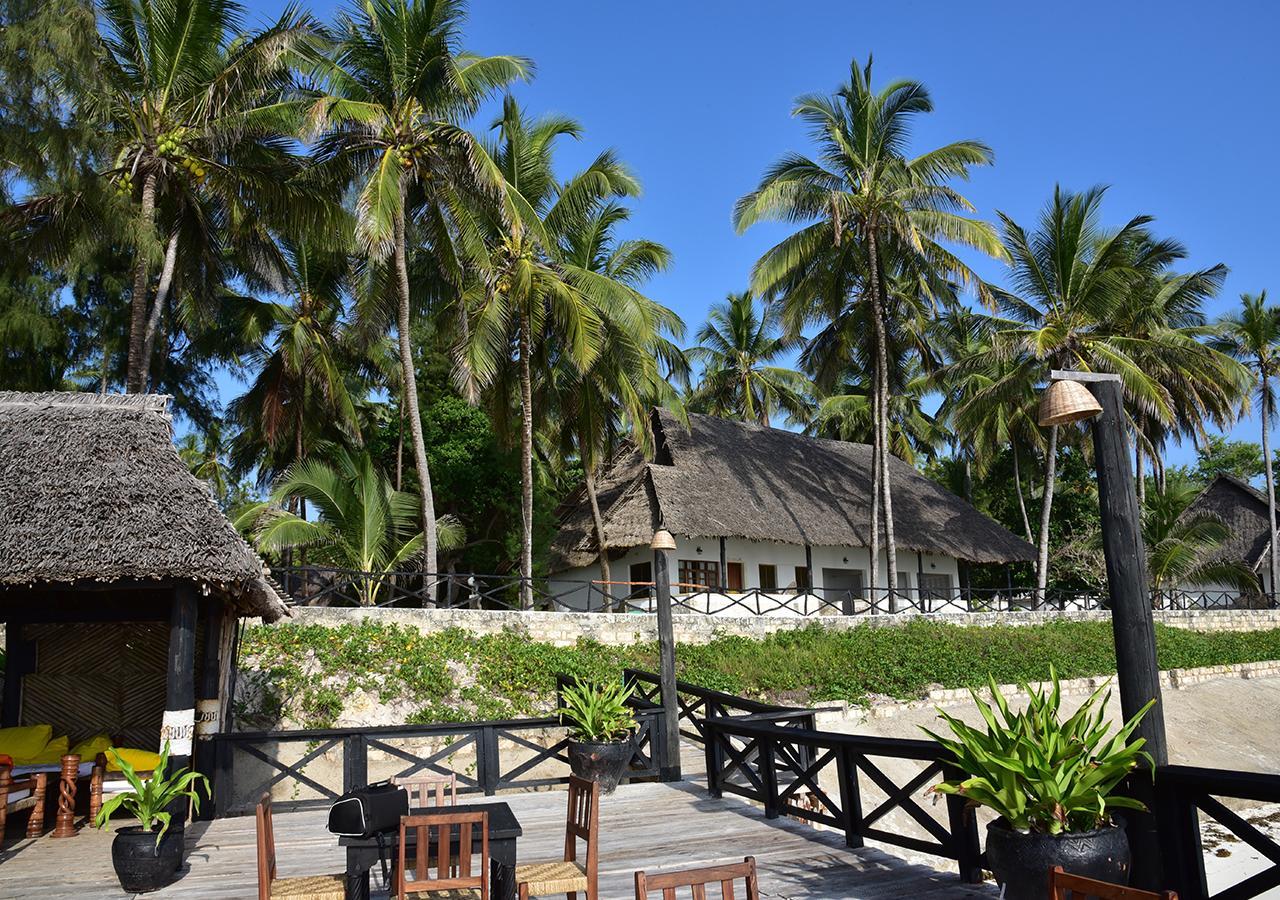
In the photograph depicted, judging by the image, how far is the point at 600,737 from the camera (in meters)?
9.14

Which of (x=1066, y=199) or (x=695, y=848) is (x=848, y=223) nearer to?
(x=1066, y=199)

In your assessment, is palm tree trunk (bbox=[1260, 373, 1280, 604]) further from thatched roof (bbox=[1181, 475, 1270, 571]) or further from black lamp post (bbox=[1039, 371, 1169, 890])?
black lamp post (bbox=[1039, 371, 1169, 890])

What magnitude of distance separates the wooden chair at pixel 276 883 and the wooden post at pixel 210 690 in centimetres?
438

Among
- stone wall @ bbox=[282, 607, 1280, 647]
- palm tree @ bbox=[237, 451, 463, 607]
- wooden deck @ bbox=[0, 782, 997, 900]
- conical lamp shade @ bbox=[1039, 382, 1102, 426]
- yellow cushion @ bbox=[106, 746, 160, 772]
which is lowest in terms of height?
wooden deck @ bbox=[0, 782, 997, 900]

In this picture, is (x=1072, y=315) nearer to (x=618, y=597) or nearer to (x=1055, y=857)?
(x=618, y=597)

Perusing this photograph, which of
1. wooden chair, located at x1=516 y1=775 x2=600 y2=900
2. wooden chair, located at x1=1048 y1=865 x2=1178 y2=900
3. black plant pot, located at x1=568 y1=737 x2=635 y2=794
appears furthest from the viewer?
black plant pot, located at x1=568 y1=737 x2=635 y2=794

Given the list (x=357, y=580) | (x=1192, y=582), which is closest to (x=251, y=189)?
(x=357, y=580)

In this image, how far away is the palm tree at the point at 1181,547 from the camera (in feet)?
94.7

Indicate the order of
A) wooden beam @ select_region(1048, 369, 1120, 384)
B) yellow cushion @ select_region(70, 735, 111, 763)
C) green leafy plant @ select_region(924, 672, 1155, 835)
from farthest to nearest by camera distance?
yellow cushion @ select_region(70, 735, 111, 763), wooden beam @ select_region(1048, 369, 1120, 384), green leafy plant @ select_region(924, 672, 1155, 835)

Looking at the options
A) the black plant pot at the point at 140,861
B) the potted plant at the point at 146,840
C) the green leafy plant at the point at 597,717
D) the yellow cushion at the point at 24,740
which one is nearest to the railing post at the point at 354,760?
the green leafy plant at the point at 597,717

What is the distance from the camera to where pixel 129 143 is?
1652 centimetres

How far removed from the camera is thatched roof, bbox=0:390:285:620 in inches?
307

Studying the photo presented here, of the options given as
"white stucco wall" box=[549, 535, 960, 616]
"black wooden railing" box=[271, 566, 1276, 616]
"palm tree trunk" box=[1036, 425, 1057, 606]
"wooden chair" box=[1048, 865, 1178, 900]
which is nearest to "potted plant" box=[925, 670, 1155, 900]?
"wooden chair" box=[1048, 865, 1178, 900]

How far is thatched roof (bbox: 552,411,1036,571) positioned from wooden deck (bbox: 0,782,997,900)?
14.9 m
